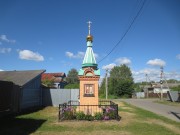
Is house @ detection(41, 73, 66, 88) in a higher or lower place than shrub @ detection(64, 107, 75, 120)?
higher

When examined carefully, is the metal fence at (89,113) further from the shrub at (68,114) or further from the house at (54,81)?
the house at (54,81)

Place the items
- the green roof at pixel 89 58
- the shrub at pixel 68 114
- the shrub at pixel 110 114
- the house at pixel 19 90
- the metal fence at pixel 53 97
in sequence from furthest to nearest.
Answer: the metal fence at pixel 53 97
the green roof at pixel 89 58
the house at pixel 19 90
the shrub at pixel 110 114
the shrub at pixel 68 114

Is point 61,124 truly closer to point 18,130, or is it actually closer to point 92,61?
point 18,130

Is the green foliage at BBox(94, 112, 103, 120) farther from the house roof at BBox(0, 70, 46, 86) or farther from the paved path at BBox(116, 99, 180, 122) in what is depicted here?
the house roof at BBox(0, 70, 46, 86)

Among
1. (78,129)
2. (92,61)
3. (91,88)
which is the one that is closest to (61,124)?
(78,129)

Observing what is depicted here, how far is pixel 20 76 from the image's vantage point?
23.0 metres

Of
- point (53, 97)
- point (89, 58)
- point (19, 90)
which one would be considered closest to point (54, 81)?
point (53, 97)

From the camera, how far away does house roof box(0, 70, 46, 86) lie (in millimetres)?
20969

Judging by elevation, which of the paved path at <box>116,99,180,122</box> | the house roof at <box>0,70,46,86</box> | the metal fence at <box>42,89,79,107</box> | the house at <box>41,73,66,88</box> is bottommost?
the paved path at <box>116,99,180,122</box>

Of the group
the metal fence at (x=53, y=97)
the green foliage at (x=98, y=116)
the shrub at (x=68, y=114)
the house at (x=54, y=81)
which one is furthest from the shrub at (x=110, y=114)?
the house at (x=54, y=81)

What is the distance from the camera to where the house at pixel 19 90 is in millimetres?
16016

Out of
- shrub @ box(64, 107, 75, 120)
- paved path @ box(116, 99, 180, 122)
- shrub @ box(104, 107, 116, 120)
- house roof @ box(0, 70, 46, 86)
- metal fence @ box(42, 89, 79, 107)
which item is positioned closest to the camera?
shrub @ box(64, 107, 75, 120)

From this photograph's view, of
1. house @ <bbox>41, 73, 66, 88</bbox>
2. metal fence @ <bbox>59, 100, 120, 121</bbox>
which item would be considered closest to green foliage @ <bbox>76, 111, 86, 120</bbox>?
metal fence @ <bbox>59, 100, 120, 121</bbox>

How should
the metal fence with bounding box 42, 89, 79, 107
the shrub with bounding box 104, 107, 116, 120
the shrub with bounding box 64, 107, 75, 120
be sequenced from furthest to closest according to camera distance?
the metal fence with bounding box 42, 89, 79, 107 < the shrub with bounding box 104, 107, 116, 120 < the shrub with bounding box 64, 107, 75, 120
